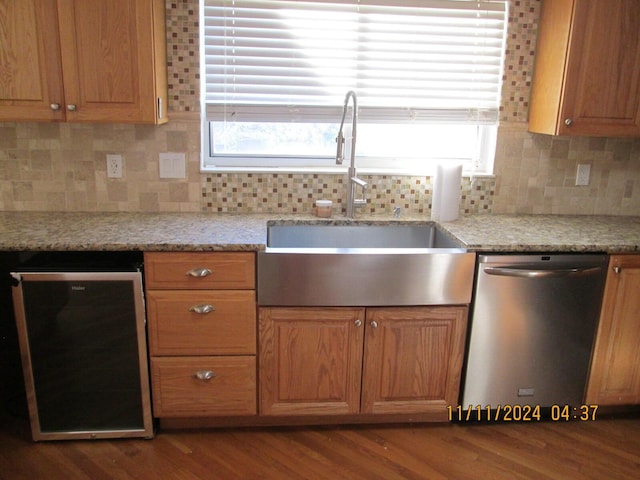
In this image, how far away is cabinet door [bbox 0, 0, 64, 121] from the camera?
6.81 feet

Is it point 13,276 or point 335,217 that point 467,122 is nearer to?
point 335,217

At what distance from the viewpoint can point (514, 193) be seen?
2756mm

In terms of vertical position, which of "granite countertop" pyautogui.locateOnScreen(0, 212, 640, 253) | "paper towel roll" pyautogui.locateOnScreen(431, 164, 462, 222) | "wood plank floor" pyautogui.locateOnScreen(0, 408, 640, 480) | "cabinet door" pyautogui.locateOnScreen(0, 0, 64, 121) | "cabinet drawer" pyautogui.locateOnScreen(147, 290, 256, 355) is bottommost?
"wood plank floor" pyautogui.locateOnScreen(0, 408, 640, 480)

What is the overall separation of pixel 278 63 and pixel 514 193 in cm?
139

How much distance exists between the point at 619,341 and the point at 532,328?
0.43m

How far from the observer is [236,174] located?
2623mm

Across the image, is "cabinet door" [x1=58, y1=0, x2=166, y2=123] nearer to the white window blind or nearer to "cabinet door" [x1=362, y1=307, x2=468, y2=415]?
the white window blind

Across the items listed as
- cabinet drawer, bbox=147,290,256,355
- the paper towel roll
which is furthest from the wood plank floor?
the paper towel roll

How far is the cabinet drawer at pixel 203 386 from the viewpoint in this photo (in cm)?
218

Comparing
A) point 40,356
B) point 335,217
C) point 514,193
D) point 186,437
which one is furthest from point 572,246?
point 40,356

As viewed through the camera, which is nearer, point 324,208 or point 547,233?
point 547,233

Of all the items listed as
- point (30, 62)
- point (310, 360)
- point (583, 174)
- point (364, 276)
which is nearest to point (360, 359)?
point (310, 360)

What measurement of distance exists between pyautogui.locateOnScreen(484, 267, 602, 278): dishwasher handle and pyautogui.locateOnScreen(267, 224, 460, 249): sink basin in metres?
0.43

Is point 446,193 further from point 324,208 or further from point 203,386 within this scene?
point 203,386
